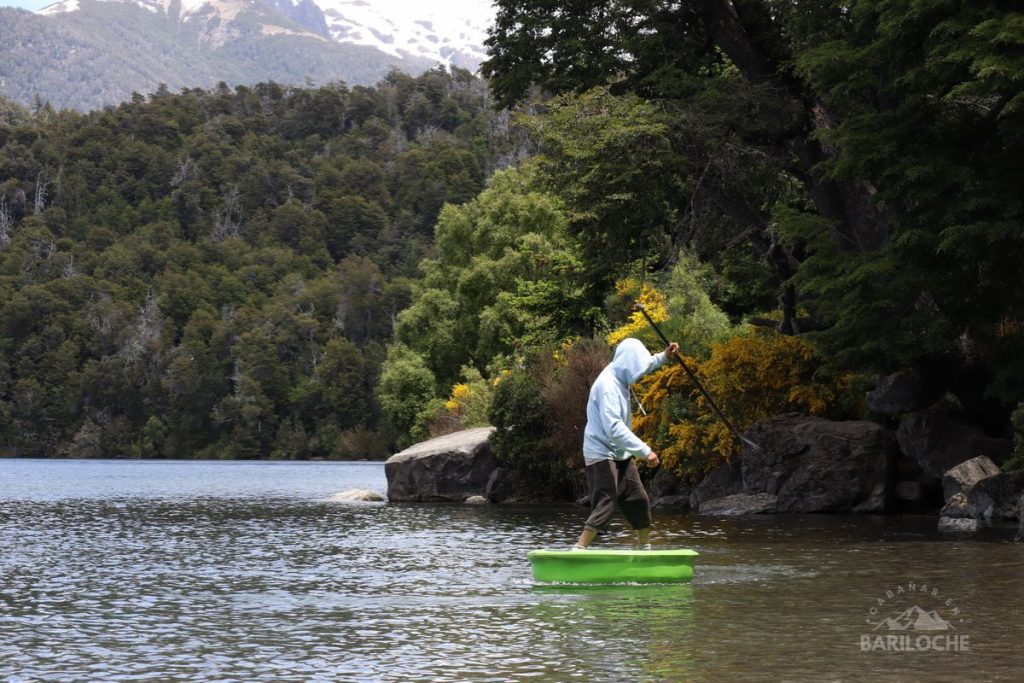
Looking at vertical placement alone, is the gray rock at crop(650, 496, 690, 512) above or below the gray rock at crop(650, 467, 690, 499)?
below

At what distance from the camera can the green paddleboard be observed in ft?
48.5

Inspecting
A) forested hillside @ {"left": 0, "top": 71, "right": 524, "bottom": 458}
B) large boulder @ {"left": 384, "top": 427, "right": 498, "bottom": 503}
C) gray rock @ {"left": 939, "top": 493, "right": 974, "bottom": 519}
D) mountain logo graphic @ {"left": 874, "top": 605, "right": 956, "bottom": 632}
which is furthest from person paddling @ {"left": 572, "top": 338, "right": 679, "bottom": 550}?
forested hillside @ {"left": 0, "top": 71, "right": 524, "bottom": 458}

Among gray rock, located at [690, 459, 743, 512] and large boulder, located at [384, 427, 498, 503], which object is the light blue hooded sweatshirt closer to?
gray rock, located at [690, 459, 743, 512]

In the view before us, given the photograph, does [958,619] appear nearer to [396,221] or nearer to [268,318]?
[268,318]

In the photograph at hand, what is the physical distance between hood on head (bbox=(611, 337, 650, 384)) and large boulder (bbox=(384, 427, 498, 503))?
24.2 metres

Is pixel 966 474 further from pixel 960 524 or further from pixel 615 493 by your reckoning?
pixel 615 493

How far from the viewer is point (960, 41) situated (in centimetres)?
2055

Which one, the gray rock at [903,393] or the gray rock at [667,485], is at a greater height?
the gray rock at [903,393]

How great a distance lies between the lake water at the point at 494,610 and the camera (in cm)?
990

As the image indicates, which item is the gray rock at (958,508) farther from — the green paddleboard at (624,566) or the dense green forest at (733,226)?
the green paddleboard at (624,566)

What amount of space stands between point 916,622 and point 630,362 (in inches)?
189

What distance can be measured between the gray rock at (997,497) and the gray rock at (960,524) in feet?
1.17

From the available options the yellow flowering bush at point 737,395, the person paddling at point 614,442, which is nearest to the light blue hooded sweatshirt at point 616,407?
the person paddling at point 614,442

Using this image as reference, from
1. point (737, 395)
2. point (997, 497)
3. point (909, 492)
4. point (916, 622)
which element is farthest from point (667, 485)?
point (916, 622)
